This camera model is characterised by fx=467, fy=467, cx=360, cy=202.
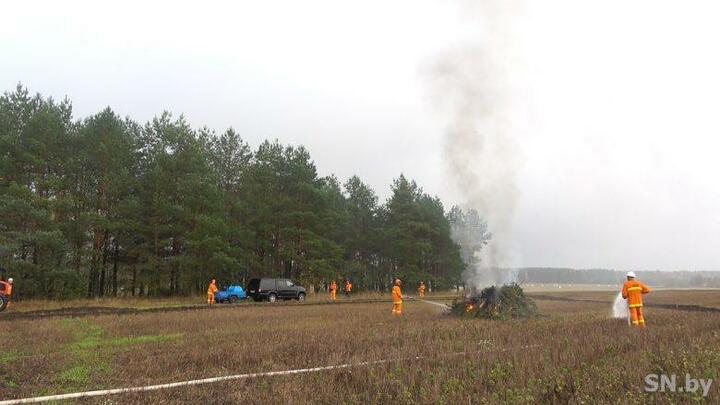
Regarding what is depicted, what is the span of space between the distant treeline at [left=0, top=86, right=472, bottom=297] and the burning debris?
23.4 m

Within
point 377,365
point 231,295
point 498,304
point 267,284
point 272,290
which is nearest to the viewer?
point 377,365

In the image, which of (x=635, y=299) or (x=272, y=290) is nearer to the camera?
(x=635, y=299)

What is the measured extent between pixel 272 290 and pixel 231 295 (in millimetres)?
3151

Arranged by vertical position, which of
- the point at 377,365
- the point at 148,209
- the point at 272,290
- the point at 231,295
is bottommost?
the point at 231,295

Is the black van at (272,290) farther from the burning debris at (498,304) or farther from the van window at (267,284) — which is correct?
the burning debris at (498,304)

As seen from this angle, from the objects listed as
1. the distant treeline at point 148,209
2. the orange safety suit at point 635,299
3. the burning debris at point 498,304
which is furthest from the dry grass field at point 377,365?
the distant treeline at point 148,209

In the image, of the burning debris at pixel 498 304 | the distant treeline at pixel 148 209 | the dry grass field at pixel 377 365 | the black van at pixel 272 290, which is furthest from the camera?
the black van at pixel 272 290

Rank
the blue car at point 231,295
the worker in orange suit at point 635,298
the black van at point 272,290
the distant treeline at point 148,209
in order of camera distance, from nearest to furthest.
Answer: the worker in orange suit at point 635,298 → the distant treeline at point 148,209 → the blue car at point 231,295 → the black van at point 272,290

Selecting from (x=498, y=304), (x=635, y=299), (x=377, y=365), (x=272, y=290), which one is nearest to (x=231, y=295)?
(x=272, y=290)

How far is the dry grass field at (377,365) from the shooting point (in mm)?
6422

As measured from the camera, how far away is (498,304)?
18672 mm

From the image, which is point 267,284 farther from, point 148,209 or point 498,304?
point 498,304

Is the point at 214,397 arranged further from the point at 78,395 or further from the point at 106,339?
the point at 106,339

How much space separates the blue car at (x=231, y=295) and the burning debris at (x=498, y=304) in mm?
21291
